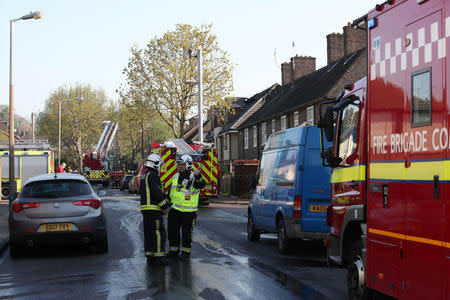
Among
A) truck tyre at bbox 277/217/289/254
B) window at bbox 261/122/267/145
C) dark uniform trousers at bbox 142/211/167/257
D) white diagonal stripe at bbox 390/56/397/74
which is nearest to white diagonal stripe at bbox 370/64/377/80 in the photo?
white diagonal stripe at bbox 390/56/397/74

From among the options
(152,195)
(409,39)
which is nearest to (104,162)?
(152,195)

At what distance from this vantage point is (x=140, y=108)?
4447cm

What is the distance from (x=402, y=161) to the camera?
529cm

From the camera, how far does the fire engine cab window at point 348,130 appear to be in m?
7.09

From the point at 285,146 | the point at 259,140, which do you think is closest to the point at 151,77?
the point at 259,140

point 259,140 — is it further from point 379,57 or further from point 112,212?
point 379,57

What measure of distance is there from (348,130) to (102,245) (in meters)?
5.88

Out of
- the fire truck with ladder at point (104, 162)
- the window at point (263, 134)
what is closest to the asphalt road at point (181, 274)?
the window at point (263, 134)

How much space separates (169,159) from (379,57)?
19.5 meters

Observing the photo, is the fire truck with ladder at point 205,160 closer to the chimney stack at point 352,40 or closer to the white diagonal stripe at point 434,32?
the chimney stack at point 352,40

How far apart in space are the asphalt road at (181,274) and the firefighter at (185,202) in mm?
476

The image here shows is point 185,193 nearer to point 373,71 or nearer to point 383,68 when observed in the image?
point 373,71

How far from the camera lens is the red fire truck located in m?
4.67

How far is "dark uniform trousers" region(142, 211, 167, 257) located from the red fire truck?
389 centimetres
